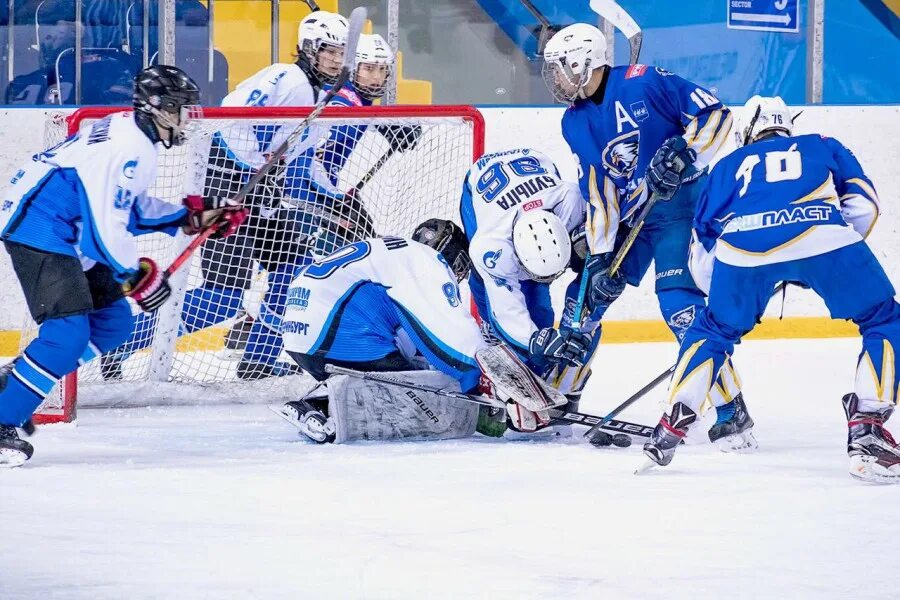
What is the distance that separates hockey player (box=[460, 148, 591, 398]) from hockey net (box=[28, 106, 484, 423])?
0.68 m

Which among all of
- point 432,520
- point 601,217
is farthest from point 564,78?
point 432,520

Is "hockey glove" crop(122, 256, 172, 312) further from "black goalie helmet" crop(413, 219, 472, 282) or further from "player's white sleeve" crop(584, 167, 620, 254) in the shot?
"player's white sleeve" crop(584, 167, 620, 254)

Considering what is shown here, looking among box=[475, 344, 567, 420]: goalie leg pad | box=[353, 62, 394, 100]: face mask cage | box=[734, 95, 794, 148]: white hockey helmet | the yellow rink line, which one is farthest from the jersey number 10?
the yellow rink line

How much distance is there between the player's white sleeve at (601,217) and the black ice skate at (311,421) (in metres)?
0.85

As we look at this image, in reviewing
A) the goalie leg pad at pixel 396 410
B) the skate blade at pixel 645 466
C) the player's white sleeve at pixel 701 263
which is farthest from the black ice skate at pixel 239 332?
the skate blade at pixel 645 466

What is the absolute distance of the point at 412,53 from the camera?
233 inches

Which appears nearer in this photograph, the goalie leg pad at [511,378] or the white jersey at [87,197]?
the white jersey at [87,197]

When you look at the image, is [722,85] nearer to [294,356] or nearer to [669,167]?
[669,167]

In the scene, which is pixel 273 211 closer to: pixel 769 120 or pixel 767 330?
pixel 769 120

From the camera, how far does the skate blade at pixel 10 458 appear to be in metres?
3.05

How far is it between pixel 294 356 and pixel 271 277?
3.04 feet

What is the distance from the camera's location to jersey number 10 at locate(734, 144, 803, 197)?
2960 mm

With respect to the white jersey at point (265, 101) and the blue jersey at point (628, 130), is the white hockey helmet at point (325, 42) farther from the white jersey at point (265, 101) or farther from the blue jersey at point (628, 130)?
the blue jersey at point (628, 130)

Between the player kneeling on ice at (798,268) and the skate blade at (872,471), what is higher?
the player kneeling on ice at (798,268)
